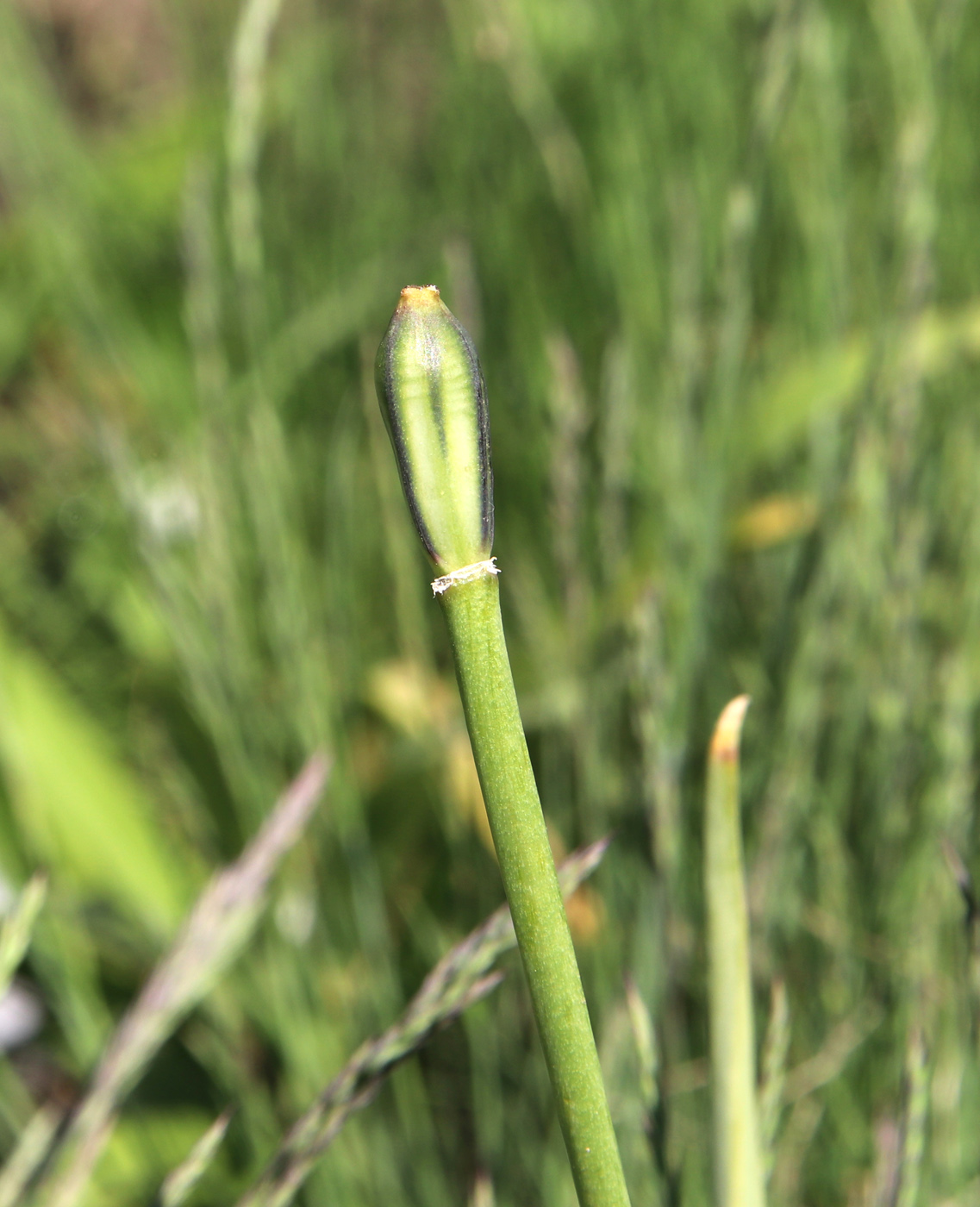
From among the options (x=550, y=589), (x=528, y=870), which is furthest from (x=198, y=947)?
(x=550, y=589)

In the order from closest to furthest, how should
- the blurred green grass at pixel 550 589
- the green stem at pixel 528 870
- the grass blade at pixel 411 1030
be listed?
1. the green stem at pixel 528 870
2. the grass blade at pixel 411 1030
3. the blurred green grass at pixel 550 589

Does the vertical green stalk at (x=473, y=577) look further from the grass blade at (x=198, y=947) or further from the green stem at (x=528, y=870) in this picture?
the grass blade at (x=198, y=947)

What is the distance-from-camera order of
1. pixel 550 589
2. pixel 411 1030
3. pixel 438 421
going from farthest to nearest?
pixel 550 589 → pixel 411 1030 → pixel 438 421

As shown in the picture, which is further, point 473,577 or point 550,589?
point 550,589

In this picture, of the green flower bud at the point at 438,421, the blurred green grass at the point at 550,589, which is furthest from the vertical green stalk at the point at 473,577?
the blurred green grass at the point at 550,589

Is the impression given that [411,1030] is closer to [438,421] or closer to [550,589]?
[438,421]
